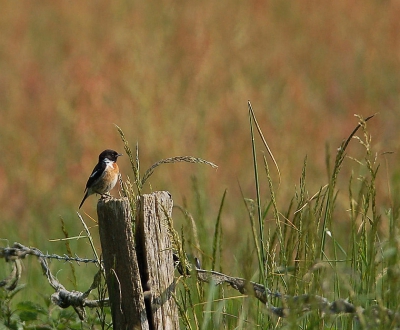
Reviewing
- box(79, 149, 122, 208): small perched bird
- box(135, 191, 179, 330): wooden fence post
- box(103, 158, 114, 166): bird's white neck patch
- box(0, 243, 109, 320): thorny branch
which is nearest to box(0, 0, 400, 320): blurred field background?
box(79, 149, 122, 208): small perched bird

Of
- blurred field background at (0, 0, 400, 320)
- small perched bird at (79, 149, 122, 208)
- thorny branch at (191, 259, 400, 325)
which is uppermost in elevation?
blurred field background at (0, 0, 400, 320)

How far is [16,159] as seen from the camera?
10766 millimetres

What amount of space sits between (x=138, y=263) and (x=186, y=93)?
7199mm

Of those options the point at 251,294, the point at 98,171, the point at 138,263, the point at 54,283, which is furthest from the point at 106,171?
the point at 251,294

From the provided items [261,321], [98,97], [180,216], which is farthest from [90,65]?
[261,321]

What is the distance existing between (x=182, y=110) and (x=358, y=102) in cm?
373

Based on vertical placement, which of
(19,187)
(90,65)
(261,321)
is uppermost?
(90,65)

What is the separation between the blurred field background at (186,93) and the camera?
9359mm

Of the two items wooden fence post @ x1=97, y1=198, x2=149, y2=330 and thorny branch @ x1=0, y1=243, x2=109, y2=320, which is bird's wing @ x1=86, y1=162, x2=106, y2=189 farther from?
wooden fence post @ x1=97, y1=198, x2=149, y2=330

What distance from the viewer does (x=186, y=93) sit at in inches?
399

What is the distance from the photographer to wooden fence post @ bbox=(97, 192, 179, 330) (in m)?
2.98

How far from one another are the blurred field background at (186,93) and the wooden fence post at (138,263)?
403 centimetres

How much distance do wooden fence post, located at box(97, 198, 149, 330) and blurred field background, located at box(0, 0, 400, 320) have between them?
4.09m

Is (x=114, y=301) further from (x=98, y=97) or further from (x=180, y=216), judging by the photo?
(x=98, y=97)
